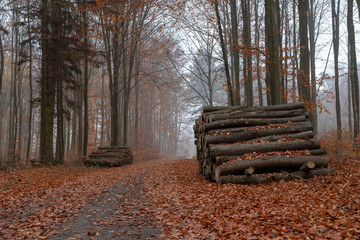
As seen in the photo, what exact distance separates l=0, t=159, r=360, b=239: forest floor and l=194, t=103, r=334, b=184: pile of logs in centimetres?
48

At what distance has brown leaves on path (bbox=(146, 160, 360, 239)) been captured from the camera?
4.21 m

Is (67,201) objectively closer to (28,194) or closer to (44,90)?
(28,194)

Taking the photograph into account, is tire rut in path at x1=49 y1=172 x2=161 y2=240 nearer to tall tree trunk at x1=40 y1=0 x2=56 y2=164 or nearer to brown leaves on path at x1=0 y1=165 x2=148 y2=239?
brown leaves on path at x1=0 y1=165 x2=148 y2=239

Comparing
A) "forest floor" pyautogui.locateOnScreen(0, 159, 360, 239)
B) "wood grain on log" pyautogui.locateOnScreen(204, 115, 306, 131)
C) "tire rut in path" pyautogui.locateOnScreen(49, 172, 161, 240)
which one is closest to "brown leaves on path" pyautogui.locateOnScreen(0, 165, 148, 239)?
"forest floor" pyautogui.locateOnScreen(0, 159, 360, 239)

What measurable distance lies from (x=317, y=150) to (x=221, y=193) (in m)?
3.90

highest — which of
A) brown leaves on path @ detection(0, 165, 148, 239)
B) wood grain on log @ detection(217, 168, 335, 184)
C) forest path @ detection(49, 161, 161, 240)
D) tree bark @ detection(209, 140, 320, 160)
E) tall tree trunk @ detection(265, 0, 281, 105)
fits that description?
tall tree trunk @ detection(265, 0, 281, 105)

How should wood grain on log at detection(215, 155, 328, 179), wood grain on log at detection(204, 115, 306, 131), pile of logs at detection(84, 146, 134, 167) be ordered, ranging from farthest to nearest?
pile of logs at detection(84, 146, 134, 167), wood grain on log at detection(204, 115, 306, 131), wood grain on log at detection(215, 155, 328, 179)

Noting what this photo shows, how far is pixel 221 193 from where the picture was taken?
744 centimetres

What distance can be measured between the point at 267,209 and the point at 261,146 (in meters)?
3.84

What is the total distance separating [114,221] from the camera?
5.50 meters

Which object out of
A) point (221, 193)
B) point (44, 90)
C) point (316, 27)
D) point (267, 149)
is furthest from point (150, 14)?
point (221, 193)

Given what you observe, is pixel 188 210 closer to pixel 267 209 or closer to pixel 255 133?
pixel 267 209

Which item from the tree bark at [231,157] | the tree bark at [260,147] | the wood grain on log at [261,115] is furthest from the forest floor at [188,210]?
the wood grain on log at [261,115]

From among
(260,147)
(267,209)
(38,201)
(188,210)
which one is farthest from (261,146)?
(38,201)
